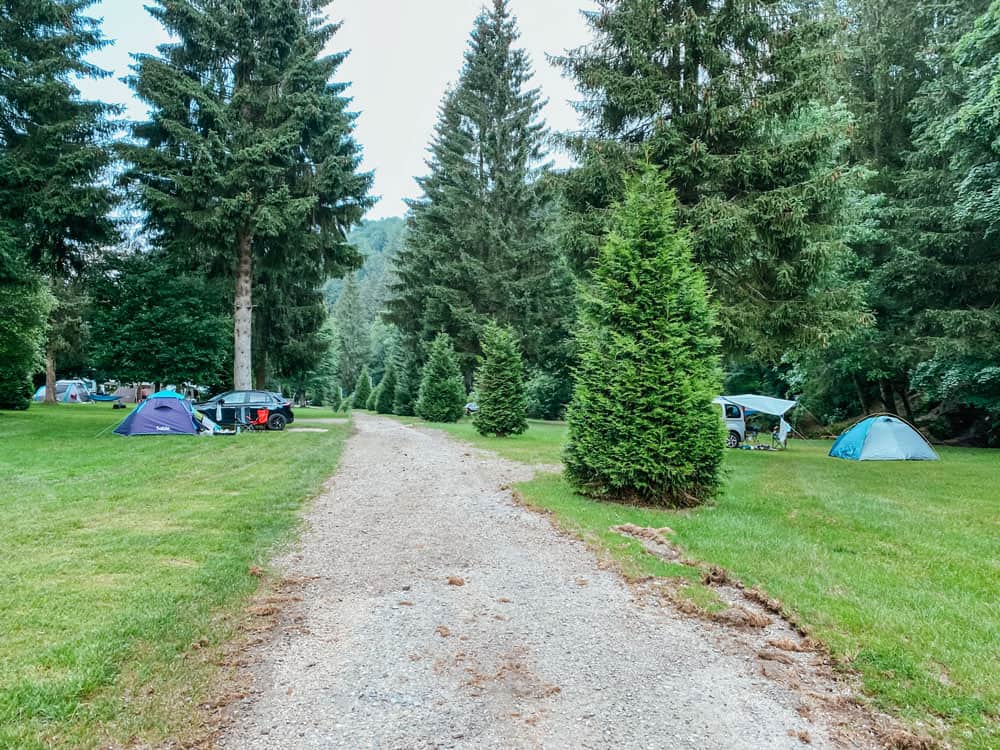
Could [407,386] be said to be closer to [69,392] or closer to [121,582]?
[69,392]

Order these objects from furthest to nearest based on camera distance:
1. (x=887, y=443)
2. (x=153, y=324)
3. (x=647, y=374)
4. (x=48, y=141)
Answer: (x=153, y=324) → (x=48, y=141) → (x=887, y=443) → (x=647, y=374)

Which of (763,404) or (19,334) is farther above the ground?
(19,334)

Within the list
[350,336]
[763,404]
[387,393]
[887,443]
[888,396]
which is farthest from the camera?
[350,336]

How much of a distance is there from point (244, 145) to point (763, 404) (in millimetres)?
18831

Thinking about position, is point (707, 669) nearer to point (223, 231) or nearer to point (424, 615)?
point (424, 615)

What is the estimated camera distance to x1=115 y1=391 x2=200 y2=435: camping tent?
15586mm

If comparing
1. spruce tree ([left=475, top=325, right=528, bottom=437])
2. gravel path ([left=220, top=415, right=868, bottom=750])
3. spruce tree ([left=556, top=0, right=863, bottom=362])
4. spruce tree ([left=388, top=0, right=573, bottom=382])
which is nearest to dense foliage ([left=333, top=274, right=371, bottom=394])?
spruce tree ([left=388, top=0, right=573, bottom=382])

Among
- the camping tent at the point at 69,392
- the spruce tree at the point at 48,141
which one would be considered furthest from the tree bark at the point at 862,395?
the camping tent at the point at 69,392

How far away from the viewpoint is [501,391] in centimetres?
1817

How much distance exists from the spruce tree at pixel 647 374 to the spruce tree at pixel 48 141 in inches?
612

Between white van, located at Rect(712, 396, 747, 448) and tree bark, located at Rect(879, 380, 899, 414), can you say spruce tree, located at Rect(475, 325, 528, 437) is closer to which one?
white van, located at Rect(712, 396, 747, 448)

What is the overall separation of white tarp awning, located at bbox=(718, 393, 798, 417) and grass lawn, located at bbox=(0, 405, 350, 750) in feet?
49.9

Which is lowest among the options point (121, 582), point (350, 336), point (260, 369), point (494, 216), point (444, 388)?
point (121, 582)

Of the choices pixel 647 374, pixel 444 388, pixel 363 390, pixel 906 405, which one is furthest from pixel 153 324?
A: pixel 363 390
